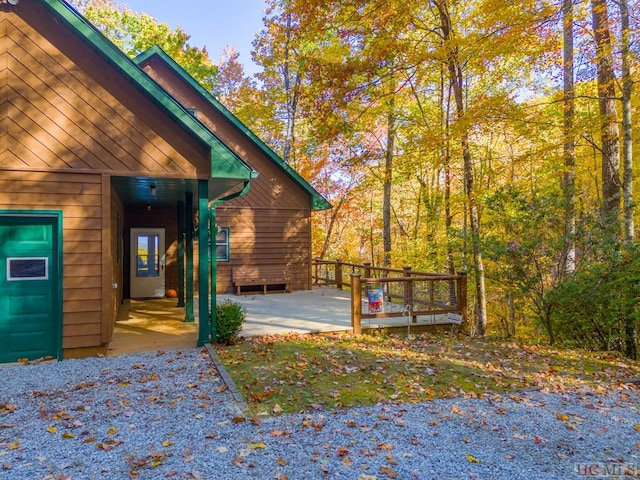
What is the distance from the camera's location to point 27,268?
19.4 feet

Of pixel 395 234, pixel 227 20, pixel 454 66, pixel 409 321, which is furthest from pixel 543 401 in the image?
pixel 227 20

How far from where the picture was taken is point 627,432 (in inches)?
157

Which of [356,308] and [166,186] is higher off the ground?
[166,186]

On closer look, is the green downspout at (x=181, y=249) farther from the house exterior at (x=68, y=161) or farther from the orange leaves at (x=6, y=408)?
the orange leaves at (x=6, y=408)

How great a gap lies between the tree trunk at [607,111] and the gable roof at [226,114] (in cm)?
813

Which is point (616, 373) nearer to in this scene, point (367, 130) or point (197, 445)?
point (197, 445)

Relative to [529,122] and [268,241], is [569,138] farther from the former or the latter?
[268,241]

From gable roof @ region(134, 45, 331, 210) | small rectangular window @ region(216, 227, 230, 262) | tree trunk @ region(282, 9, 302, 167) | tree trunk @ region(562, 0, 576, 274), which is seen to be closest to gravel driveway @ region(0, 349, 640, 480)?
tree trunk @ region(562, 0, 576, 274)

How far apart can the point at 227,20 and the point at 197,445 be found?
26.6 metres

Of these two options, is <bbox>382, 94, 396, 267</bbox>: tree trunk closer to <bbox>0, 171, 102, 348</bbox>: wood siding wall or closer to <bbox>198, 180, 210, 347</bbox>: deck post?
<bbox>198, 180, 210, 347</bbox>: deck post

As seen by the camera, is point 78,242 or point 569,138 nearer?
point 78,242

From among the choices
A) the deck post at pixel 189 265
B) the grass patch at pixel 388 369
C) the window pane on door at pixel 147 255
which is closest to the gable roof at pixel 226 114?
the window pane on door at pixel 147 255

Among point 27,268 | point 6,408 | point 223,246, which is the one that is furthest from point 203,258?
point 223,246

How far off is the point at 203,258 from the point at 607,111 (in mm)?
9287
